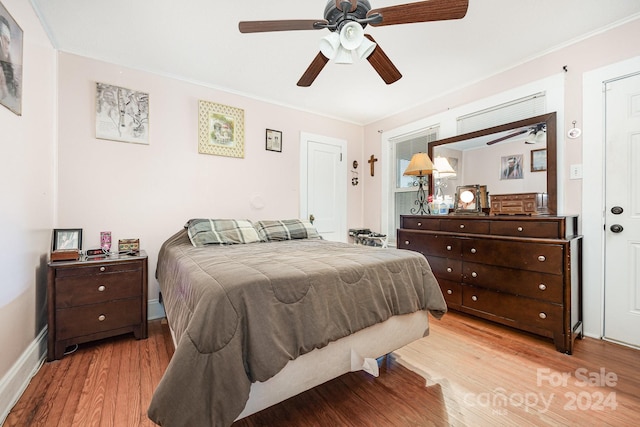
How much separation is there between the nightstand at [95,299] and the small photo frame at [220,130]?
136cm

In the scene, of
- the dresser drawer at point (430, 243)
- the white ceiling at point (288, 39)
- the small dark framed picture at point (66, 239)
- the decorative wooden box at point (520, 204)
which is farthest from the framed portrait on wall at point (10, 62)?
the decorative wooden box at point (520, 204)

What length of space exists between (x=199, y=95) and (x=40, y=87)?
1269 millimetres

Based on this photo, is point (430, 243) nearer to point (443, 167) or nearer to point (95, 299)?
point (443, 167)

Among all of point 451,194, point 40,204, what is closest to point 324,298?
point 40,204

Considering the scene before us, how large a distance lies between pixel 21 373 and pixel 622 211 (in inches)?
166

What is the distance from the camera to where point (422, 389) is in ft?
5.28

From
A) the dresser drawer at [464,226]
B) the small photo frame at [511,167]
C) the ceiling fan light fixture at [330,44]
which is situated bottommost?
the dresser drawer at [464,226]

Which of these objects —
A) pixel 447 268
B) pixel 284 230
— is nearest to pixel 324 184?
pixel 284 230

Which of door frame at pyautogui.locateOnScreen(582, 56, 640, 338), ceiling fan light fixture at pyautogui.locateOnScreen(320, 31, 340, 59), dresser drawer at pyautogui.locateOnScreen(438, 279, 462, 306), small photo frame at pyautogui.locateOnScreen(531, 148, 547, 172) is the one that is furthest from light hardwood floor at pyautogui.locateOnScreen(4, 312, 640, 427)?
ceiling fan light fixture at pyautogui.locateOnScreen(320, 31, 340, 59)

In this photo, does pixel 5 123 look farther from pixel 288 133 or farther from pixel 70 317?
pixel 288 133

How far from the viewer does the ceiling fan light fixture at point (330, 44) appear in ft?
4.95

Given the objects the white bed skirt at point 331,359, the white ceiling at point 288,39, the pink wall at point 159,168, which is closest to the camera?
the white bed skirt at point 331,359

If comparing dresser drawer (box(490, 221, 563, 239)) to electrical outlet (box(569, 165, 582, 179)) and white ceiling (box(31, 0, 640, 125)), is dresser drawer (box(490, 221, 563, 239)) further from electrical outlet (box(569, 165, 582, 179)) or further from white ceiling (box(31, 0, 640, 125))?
white ceiling (box(31, 0, 640, 125))

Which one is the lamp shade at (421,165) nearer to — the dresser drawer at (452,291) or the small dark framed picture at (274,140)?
the dresser drawer at (452,291)
